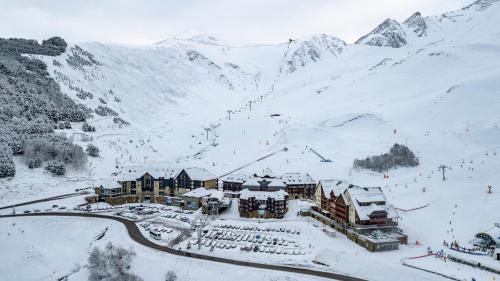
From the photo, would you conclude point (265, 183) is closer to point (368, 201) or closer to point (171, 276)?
point (368, 201)

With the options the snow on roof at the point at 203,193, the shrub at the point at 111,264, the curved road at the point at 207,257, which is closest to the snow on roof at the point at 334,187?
the snow on roof at the point at 203,193

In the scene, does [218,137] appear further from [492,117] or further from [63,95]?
[492,117]

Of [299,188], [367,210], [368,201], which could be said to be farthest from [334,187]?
[299,188]

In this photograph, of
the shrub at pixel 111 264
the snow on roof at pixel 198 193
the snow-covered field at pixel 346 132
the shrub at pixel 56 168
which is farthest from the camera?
the shrub at pixel 56 168

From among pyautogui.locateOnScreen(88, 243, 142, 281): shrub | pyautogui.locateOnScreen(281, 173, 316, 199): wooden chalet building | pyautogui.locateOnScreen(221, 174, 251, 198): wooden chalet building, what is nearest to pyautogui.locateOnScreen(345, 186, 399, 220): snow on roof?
pyautogui.locateOnScreen(281, 173, 316, 199): wooden chalet building

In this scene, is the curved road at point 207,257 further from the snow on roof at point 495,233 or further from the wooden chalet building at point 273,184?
the wooden chalet building at point 273,184

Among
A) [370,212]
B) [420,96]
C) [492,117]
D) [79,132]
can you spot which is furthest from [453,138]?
[79,132]
